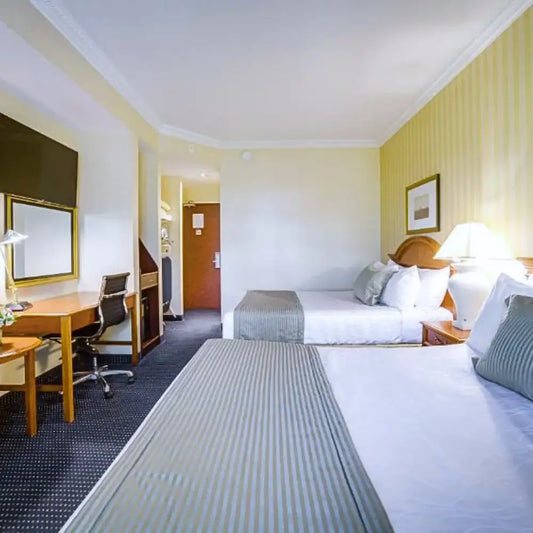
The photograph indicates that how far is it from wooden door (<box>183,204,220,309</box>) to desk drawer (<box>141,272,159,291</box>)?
243cm

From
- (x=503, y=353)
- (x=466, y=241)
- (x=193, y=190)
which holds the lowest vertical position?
(x=503, y=353)

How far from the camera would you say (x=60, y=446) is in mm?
1938

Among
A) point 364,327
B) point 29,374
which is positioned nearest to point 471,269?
point 364,327

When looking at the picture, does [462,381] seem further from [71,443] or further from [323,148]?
[323,148]

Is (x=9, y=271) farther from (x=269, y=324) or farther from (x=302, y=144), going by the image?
(x=302, y=144)

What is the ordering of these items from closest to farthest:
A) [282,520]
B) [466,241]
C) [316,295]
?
[282,520]
[466,241]
[316,295]

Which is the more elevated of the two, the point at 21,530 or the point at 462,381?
the point at 462,381

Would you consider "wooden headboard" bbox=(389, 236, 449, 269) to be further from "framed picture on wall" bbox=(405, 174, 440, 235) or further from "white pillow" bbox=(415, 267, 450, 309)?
"white pillow" bbox=(415, 267, 450, 309)

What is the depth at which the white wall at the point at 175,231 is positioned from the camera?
547 cm

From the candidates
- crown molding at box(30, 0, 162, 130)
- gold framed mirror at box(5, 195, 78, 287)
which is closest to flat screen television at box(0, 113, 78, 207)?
gold framed mirror at box(5, 195, 78, 287)

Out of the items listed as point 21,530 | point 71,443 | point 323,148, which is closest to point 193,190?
point 323,148

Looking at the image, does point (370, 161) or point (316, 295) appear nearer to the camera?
point (316, 295)

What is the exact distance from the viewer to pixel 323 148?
4.48m

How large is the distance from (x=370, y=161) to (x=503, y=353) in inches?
147
